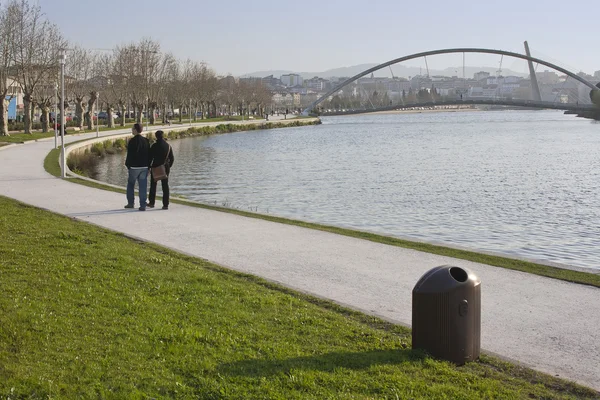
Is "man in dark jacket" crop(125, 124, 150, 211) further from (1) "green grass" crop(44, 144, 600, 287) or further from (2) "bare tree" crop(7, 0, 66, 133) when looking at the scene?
(2) "bare tree" crop(7, 0, 66, 133)

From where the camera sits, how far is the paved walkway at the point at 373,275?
6637 mm

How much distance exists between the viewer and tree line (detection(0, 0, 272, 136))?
1886 inches

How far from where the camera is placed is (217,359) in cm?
577

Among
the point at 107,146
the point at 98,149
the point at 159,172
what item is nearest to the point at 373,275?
the point at 159,172

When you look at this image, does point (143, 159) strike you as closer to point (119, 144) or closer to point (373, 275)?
point (373, 275)

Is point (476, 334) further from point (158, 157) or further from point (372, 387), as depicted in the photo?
point (158, 157)

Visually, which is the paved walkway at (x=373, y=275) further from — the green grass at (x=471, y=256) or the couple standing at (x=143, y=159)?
the couple standing at (x=143, y=159)

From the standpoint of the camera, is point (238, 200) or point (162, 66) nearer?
point (238, 200)

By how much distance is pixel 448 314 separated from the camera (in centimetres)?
594

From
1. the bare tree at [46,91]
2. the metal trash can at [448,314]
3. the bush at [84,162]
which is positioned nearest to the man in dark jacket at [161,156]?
the metal trash can at [448,314]

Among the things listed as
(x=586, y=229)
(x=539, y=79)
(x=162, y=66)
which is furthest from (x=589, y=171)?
(x=539, y=79)

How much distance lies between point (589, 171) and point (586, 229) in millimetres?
19429

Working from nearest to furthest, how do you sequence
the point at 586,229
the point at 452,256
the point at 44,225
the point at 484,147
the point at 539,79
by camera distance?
the point at 452,256
the point at 44,225
the point at 586,229
the point at 484,147
the point at 539,79

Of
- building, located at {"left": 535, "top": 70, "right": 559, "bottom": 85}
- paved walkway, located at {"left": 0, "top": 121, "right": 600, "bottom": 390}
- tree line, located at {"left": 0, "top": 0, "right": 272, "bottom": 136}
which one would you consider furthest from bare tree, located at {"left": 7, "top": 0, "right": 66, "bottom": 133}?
building, located at {"left": 535, "top": 70, "right": 559, "bottom": 85}
